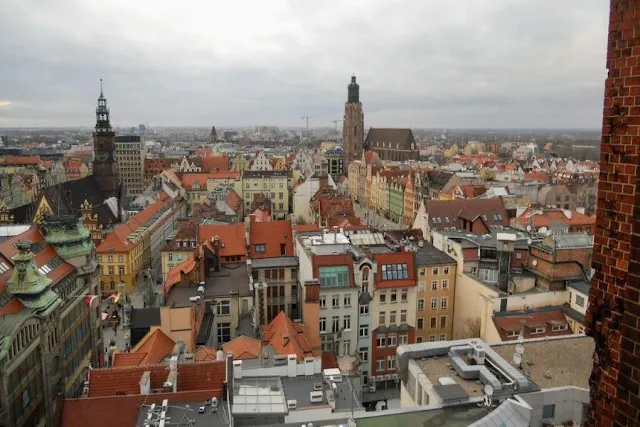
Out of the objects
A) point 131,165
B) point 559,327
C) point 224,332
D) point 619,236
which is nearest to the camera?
point 619,236

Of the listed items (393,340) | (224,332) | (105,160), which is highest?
(105,160)

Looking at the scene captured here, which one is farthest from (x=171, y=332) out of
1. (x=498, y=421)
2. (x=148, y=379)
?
(x=498, y=421)

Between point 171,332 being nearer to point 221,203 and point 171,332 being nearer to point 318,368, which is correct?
point 318,368

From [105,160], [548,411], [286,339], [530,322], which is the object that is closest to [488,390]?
[548,411]

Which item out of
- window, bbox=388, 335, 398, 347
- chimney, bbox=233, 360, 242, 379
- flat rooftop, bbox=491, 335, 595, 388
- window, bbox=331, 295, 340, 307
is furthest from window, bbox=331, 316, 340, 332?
flat rooftop, bbox=491, 335, 595, 388

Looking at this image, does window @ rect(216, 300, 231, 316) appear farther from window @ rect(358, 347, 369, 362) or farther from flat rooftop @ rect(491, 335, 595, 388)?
flat rooftop @ rect(491, 335, 595, 388)

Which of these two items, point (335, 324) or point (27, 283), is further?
point (335, 324)

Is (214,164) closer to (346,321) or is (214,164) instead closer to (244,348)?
(346,321)
